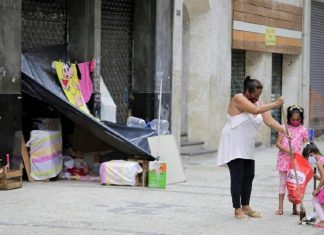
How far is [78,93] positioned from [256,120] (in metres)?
4.63

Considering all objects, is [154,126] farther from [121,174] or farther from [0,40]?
[0,40]

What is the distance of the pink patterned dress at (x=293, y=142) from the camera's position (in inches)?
351

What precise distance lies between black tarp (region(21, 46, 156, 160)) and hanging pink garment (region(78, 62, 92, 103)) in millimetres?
968

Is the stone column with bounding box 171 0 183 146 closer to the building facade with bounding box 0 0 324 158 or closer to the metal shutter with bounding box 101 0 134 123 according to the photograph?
the building facade with bounding box 0 0 324 158

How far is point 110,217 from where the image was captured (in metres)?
8.34

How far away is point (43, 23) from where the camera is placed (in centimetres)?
1280

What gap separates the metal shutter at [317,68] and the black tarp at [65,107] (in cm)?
1215

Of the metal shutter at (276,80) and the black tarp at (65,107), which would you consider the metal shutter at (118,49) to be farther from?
the metal shutter at (276,80)

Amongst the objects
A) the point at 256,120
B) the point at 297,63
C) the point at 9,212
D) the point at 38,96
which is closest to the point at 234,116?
the point at 256,120

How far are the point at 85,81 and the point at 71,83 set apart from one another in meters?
0.67

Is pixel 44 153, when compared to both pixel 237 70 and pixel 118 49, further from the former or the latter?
pixel 237 70

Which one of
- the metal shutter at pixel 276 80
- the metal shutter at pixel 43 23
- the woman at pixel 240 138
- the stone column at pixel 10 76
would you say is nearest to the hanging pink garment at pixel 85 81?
the metal shutter at pixel 43 23

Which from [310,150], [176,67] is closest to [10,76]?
[310,150]

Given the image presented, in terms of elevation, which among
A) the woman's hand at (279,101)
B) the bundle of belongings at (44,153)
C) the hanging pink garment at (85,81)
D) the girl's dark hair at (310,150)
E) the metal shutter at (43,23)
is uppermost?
the metal shutter at (43,23)
